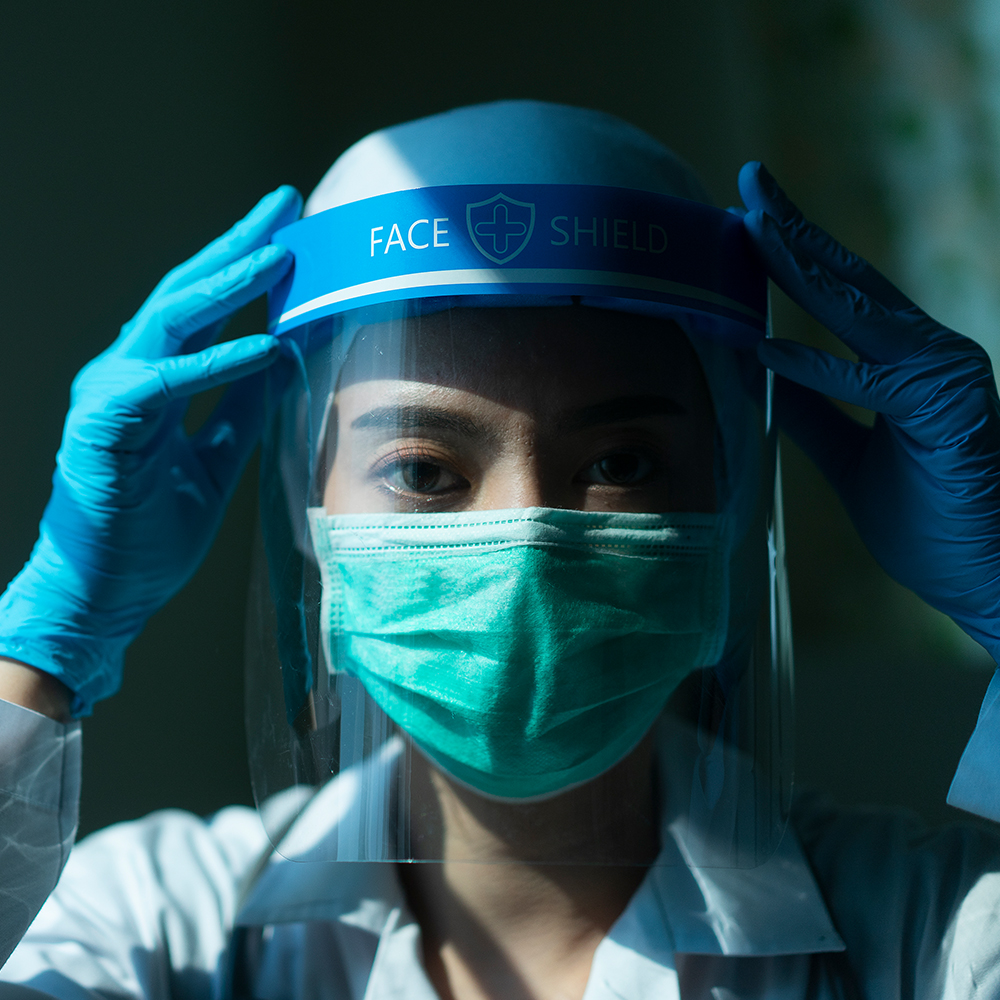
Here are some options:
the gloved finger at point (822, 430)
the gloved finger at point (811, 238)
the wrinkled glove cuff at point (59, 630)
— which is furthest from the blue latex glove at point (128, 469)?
the gloved finger at point (822, 430)

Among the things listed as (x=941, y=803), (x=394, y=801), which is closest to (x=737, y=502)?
(x=394, y=801)

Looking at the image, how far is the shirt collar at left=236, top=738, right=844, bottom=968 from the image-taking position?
41.3 inches

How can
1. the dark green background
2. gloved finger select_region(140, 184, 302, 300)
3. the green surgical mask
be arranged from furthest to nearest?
1. the dark green background
2. gloved finger select_region(140, 184, 302, 300)
3. the green surgical mask

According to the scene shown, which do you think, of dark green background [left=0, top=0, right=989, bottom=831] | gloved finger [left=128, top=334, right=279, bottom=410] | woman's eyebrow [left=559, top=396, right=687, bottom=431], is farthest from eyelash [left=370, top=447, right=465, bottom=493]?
dark green background [left=0, top=0, right=989, bottom=831]

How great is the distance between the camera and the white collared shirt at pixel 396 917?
1036mm

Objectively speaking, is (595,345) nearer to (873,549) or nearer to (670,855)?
(873,549)

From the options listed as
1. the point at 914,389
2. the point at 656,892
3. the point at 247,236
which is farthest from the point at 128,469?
the point at 914,389

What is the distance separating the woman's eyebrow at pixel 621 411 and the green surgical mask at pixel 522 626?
104 millimetres

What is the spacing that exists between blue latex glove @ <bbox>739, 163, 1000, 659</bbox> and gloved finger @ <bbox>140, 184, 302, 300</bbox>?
604 mm

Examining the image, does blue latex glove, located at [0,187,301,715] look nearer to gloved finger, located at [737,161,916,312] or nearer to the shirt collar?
the shirt collar

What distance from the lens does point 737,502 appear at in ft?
3.71

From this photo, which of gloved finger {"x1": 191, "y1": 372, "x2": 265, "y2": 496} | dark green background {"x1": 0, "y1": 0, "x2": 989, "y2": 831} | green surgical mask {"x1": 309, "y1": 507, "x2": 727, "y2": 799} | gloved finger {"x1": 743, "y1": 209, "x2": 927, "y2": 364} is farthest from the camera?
dark green background {"x1": 0, "y1": 0, "x2": 989, "y2": 831}

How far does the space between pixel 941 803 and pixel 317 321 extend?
127 centimetres

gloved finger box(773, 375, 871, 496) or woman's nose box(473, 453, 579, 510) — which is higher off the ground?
gloved finger box(773, 375, 871, 496)
